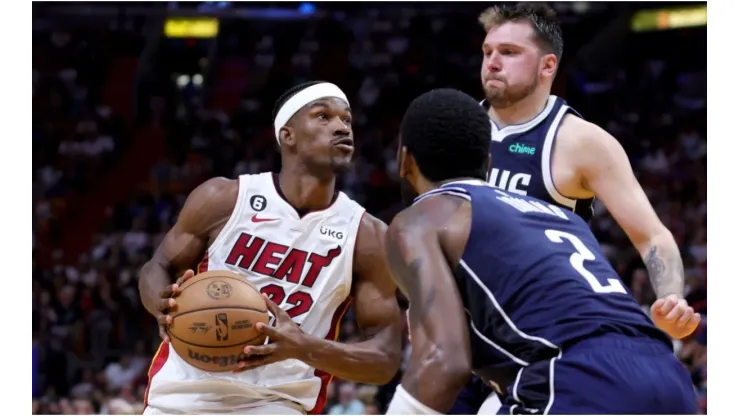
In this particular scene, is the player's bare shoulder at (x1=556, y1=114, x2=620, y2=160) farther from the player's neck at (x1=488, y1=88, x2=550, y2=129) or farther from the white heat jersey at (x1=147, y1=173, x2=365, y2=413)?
the white heat jersey at (x1=147, y1=173, x2=365, y2=413)

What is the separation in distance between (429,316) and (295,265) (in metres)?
2.07

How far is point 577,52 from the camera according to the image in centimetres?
1819

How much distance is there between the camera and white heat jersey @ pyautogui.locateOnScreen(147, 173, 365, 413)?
4.79m

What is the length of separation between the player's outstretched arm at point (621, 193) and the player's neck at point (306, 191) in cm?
129

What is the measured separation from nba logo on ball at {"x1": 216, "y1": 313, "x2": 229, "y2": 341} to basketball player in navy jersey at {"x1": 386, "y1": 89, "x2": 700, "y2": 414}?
1.21m

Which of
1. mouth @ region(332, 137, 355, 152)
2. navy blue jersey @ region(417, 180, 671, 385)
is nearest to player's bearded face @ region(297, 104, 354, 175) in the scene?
mouth @ region(332, 137, 355, 152)

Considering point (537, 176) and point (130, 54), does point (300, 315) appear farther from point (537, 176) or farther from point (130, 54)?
point (130, 54)

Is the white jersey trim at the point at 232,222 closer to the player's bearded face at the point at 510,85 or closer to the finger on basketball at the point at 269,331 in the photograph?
the finger on basketball at the point at 269,331

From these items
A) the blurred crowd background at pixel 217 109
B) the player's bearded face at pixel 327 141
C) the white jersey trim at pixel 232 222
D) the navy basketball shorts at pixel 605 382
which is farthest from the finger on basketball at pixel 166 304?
the blurred crowd background at pixel 217 109

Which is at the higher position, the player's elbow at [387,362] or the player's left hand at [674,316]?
the player's left hand at [674,316]

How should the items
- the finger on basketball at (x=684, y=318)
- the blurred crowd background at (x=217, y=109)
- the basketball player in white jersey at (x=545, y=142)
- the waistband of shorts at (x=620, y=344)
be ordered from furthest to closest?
the blurred crowd background at (x=217, y=109), the basketball player in white jersey at (x=545, y=142), the finger on basketball at (x=684, y=318), the waistband of shorts at (x=620, y=344)

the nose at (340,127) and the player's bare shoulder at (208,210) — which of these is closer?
the player's bare shoulder at (208,210)

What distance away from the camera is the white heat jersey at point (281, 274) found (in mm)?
4789

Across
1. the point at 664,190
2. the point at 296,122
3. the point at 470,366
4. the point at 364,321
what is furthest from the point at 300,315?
the point at 664,190
